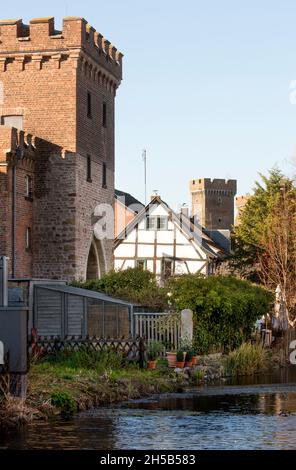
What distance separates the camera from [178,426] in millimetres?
22656

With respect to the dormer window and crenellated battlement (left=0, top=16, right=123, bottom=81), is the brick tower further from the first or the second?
the dormer window

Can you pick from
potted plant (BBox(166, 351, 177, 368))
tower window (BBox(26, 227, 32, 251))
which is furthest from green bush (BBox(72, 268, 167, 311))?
tower window (BBox(26, 227, 32, 251))

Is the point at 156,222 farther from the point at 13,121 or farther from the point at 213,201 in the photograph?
the point at 213,201

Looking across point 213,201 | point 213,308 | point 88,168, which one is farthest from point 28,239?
point 213,201

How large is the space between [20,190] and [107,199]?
7.87m

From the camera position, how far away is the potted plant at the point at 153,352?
3438cm

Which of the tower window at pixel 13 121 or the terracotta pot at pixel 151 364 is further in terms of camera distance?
the tower window at pixel 13 121

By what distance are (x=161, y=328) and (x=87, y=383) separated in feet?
37.4

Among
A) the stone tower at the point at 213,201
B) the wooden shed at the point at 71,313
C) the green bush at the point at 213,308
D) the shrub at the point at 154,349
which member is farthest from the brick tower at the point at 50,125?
the stone tower at the point at 213,201

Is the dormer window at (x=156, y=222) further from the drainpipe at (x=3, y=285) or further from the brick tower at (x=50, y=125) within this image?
the drainpipe at (x=3, y=285)

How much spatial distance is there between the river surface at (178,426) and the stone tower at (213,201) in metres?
91.1

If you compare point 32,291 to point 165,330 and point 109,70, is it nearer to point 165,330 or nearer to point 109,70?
point 165,330

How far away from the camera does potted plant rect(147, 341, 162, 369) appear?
3438cm
